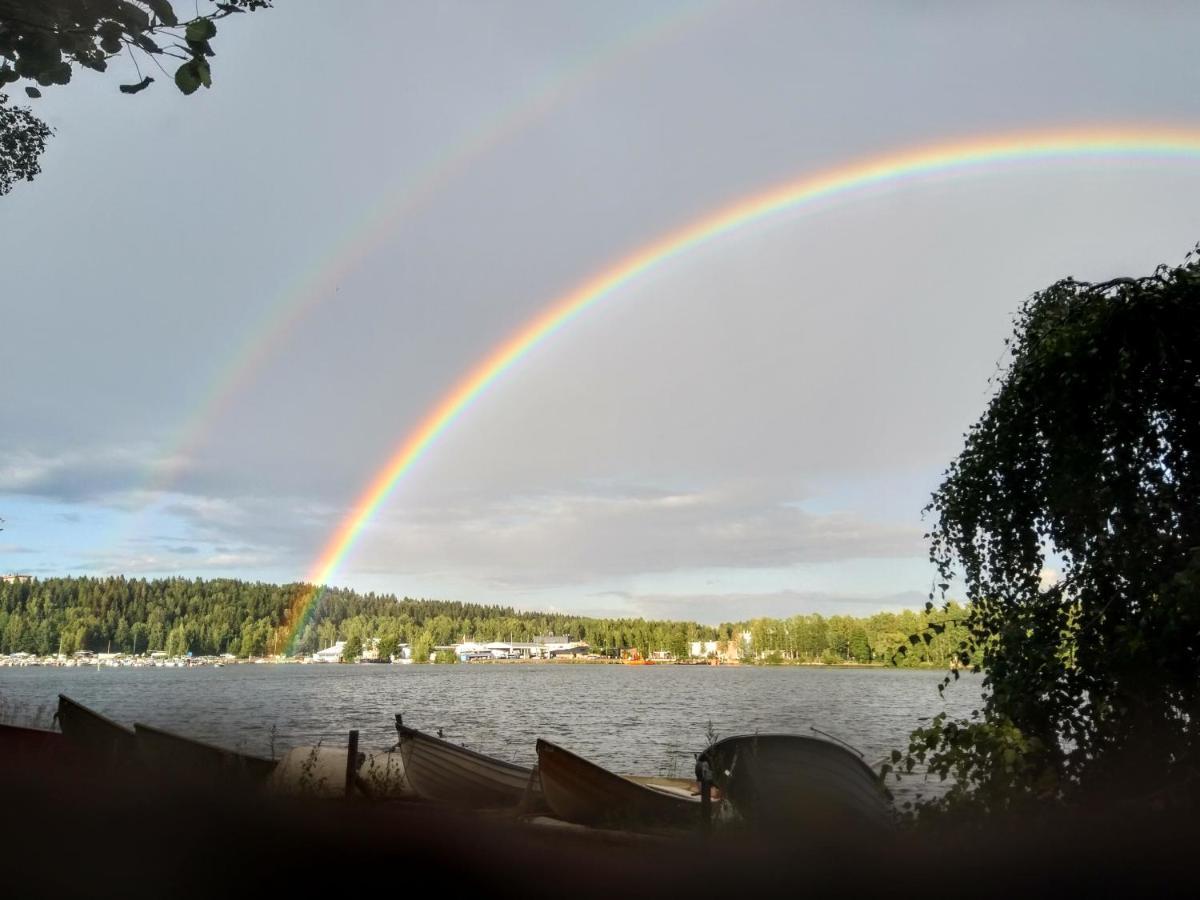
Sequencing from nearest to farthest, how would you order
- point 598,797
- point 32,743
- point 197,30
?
point 197,30, point 32,743, point 598,797

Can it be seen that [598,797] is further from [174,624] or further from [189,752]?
[174,624]

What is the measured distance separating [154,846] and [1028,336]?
261 inches

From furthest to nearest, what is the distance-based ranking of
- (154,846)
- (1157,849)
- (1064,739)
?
1. (1064,739)
2. (1157,849)
3. (154,846)

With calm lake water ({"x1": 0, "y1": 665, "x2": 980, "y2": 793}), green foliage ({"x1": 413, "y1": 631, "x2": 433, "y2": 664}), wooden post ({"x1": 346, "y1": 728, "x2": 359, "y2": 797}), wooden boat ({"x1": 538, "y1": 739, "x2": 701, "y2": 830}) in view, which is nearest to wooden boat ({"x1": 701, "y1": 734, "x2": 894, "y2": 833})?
wooden boat ({"x1": 538, "y1": 739, "x2": 701, "y2": 830})

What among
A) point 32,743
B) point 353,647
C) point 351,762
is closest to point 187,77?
point 351,762

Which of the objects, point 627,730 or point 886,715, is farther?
point 886,715

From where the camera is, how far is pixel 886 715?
148ft

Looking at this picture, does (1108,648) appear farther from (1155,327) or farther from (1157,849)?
(1155,327)

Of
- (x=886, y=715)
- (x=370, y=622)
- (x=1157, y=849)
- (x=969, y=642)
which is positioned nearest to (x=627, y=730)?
(x=886, y=715)

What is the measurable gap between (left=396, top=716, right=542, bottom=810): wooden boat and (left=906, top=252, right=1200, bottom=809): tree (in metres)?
9.03

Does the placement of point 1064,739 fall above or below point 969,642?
below

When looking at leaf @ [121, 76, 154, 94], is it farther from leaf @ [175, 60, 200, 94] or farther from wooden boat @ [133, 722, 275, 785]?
wooden boat @ [133, 722, 275, 785]

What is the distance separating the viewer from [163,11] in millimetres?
4102

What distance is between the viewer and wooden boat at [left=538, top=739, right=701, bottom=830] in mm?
11719
